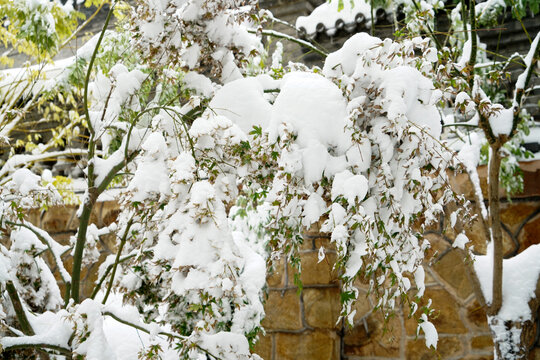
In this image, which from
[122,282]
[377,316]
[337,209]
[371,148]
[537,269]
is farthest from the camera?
[377,316]

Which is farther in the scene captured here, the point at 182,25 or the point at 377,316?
the point at 377,316

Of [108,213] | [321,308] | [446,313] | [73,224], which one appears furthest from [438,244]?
[73,224]

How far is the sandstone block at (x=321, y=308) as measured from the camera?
17.6 feet

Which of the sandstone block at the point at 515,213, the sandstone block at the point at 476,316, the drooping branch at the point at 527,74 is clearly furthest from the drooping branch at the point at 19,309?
the sandstone block at the point at 515,213

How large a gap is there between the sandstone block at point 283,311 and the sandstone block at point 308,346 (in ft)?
0.35

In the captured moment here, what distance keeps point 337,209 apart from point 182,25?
1.20 metres

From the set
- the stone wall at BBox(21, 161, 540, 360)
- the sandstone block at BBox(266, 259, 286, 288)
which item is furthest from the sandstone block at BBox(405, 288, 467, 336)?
the sandstone block at BBox(266, 259, 286, 288)

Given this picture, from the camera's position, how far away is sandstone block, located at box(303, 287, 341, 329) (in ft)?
17.6

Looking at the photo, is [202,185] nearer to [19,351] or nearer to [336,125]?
[336,125]

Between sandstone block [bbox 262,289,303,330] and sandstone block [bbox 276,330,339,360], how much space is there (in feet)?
0.35

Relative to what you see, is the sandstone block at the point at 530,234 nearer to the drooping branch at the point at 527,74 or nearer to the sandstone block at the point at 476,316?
the sandstone block at the point at 476,316

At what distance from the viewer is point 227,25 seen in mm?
2443

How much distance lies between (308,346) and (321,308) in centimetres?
41

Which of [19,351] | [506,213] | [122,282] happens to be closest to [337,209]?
[122,282]
